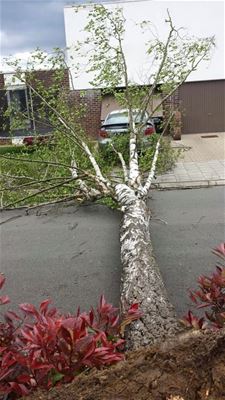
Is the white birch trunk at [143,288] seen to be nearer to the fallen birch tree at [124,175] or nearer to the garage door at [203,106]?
the fallen birch tree at [124,175]

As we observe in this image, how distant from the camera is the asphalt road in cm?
466

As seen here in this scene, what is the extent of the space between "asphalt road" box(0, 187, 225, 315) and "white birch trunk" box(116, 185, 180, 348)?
0.55 metres

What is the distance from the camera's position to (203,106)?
18625 millimetres

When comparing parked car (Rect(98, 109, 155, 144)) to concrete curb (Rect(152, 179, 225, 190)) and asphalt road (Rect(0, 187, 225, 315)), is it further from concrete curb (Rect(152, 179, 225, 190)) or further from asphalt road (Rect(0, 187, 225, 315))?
asphalt road (Rect(0, 187, 225, 315))

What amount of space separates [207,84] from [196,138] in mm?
2684

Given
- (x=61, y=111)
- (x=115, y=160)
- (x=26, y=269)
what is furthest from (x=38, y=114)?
(x=26, y=269)

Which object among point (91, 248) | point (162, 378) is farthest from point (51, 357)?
point (91, 248)

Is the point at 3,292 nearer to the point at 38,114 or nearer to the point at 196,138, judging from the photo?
the point at 38,114

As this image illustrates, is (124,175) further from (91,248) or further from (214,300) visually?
(214,300)

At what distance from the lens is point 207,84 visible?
18328 millimetres

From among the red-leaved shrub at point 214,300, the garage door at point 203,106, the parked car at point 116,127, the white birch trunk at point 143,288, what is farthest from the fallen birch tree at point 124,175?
the garage door at point 203,106

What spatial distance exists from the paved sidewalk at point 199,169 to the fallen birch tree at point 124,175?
1365 millimetres

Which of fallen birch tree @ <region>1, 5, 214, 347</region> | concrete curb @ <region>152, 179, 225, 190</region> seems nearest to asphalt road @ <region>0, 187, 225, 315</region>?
fallen birch tree @ <region>1, 5, 214, 347</region>

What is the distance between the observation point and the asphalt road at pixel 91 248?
4664 mm
